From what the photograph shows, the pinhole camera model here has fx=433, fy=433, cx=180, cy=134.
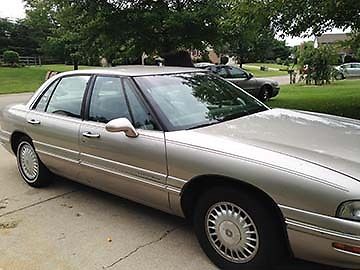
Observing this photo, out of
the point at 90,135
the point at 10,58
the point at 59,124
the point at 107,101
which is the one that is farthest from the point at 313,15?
the point at 10,58

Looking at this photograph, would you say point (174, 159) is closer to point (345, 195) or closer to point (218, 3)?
point (345, 195)

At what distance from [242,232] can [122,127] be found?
130 centimetres

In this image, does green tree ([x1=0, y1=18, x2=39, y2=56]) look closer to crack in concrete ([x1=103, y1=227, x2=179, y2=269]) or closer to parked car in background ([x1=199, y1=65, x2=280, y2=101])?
parked car in background ([x1=199, y1=65, x2=280, y2=101])

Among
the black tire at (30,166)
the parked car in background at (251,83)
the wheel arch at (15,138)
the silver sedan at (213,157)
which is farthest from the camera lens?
the parked car in background at (251,83)

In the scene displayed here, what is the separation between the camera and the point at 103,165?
413 centimetres

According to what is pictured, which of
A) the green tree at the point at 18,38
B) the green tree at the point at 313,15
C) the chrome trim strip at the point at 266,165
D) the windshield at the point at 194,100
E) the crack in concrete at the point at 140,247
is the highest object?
the green tree at the point at 18,38

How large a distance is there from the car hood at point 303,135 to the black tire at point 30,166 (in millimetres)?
2461

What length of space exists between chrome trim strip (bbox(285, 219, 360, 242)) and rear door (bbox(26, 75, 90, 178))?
244 cm

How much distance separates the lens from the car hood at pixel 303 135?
9.58 ft

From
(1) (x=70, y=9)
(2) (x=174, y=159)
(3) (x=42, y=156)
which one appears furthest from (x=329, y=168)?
(1) (x=70, y=9)

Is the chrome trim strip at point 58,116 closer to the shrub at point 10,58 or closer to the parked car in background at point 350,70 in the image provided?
the parked car in background at point 350,70

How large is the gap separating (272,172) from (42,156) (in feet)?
9.99

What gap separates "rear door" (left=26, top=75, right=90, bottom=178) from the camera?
14.8ft

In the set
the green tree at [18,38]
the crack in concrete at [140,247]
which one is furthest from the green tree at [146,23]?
the green tree at [18,38]
